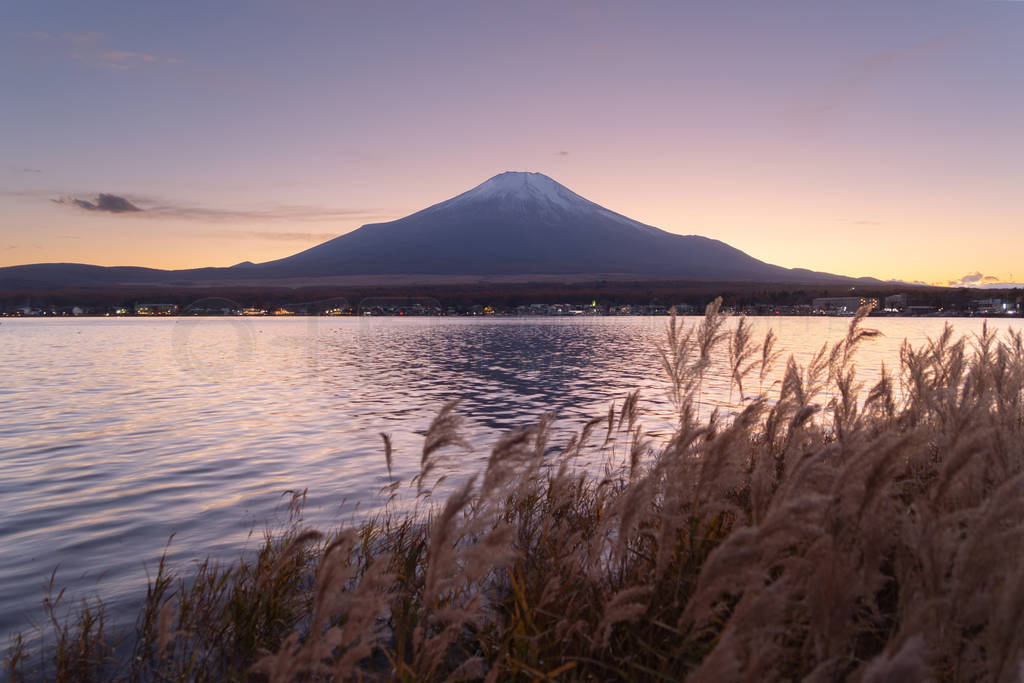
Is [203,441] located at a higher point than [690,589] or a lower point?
lower

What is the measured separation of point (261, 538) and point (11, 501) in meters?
5.36

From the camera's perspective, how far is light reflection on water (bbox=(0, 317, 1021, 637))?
8.12 meters

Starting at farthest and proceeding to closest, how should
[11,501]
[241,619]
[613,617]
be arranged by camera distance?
[11,501] < [241,619] < [613,617]

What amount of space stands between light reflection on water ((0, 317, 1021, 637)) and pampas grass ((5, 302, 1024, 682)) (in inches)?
102

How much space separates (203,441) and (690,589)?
14622mm

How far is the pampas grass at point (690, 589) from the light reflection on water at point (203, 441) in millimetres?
2580

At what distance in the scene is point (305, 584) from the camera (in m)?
6.21

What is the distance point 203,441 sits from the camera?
15.3 metres

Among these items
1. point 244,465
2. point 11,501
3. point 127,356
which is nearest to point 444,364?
point 127,356

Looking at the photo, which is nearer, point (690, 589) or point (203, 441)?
point (690, 589)

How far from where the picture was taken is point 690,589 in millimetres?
4266

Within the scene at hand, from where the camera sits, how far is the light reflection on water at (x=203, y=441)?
8125 mm

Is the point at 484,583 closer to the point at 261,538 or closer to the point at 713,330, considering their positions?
the point at 261,538

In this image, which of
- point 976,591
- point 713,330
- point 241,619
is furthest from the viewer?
point 713,330
